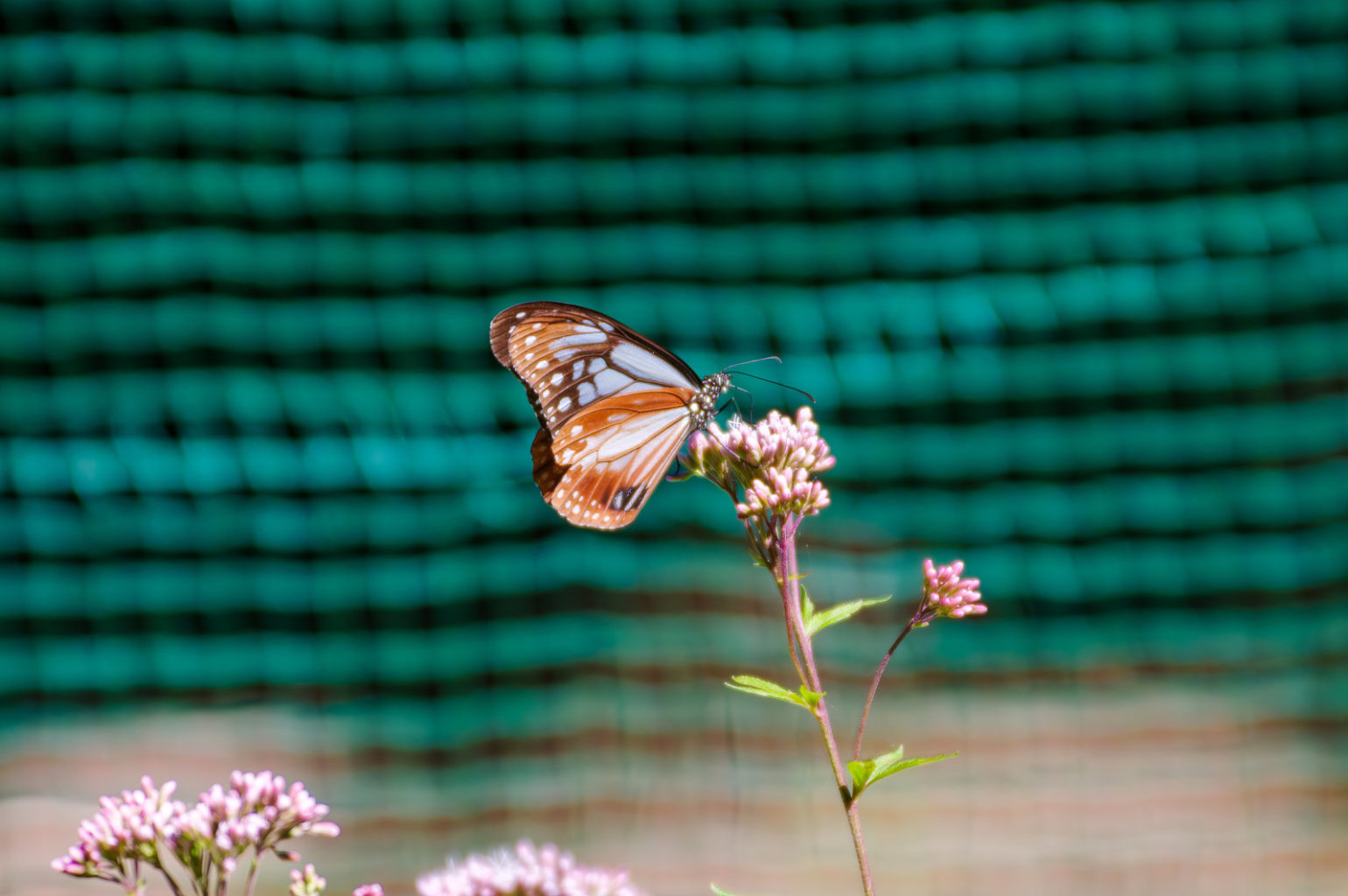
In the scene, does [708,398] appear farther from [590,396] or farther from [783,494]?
[783,494]

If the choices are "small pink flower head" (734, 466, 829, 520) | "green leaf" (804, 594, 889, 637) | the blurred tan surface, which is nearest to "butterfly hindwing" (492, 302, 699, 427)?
"small pink flower head" (734, 466, 829, 520)

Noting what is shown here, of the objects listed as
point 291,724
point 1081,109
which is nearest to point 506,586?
point 291,724

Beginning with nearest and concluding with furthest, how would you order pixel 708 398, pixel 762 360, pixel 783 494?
pixel 783 494 < pixel 708 398 < pixel 762 360

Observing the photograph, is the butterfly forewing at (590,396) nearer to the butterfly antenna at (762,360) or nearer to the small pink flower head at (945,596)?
the small pink flower head at (945,596)

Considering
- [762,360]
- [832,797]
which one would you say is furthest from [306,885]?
[832,797]

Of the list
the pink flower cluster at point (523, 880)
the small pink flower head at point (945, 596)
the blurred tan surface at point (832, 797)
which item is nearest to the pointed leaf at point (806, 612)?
the small pink flower head at point (945, 596)

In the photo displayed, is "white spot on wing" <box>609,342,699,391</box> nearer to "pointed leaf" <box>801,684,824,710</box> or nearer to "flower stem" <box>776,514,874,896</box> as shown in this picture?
"flower stem" <box>776,514,874,896</box>
